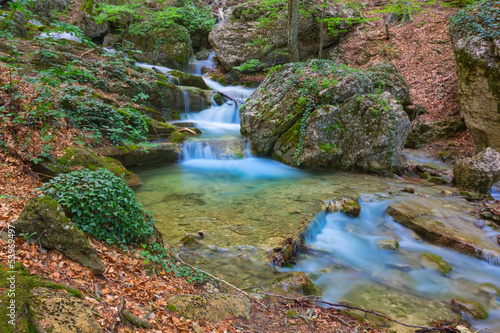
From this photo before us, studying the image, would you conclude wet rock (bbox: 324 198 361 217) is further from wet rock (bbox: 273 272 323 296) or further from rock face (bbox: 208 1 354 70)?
rock face (bbox: 208 1 354 70)

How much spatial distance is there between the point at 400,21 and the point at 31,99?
913 inches

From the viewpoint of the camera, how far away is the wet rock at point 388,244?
531 cm

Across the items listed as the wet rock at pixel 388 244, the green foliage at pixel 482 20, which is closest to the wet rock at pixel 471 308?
the wet rock at pixel 388 244

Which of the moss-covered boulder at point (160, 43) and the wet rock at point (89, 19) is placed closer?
the moss-covered boulder at point (160, 43)

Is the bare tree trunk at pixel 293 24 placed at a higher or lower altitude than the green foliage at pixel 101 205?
higher

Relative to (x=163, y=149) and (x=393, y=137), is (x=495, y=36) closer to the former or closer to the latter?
(x=393, y=137)

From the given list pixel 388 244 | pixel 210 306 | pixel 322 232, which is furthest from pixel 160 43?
pixel 210 306

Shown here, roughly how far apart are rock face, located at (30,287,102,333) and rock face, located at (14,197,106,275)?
2.49 ft

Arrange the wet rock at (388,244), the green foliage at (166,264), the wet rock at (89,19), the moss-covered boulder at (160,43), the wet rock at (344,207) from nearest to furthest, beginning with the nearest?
the green foliage at (166,264) → the wet rock at (388,244) → the wet rock at (344,207) → the moss-covered boulder at (160,43) → the wet rock at (89,19)

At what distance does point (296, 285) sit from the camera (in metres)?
3.77

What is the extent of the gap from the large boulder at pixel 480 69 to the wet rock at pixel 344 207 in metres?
7.24

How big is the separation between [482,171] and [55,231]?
Answer: 34.0ft

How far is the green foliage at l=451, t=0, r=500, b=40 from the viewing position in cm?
891

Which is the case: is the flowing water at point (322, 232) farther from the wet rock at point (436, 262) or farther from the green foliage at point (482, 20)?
the green foliage at point (482, 20)
